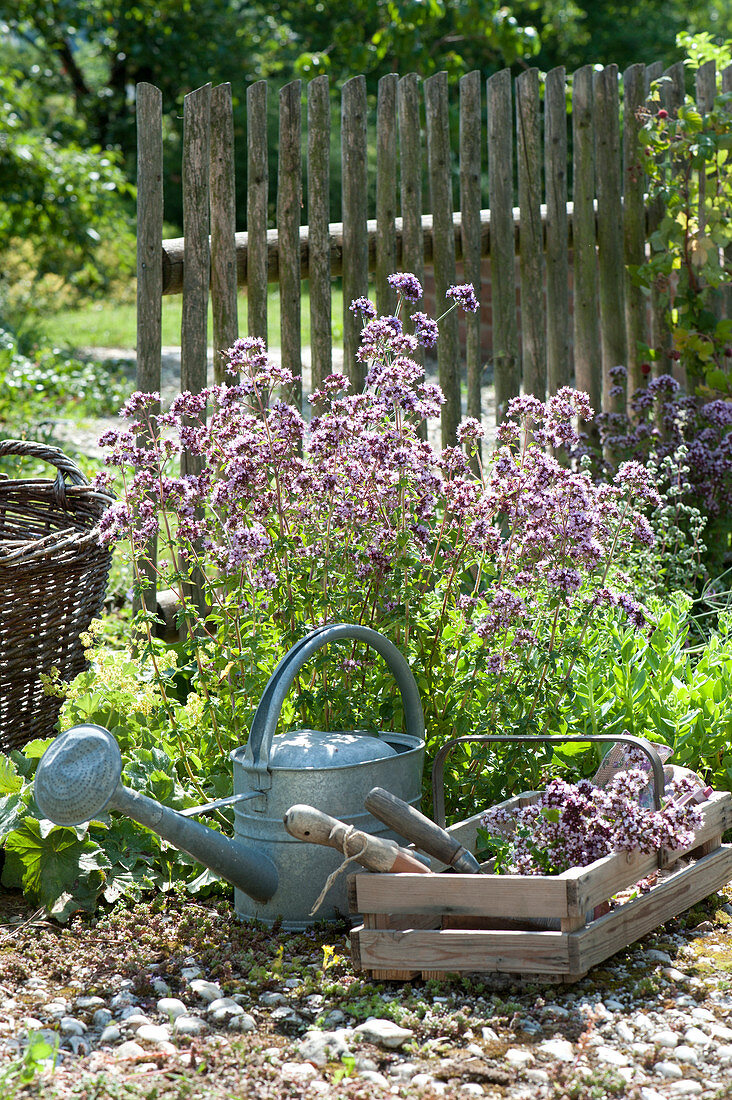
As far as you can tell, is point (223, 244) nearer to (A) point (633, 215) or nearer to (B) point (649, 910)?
(A) point (633, 215)

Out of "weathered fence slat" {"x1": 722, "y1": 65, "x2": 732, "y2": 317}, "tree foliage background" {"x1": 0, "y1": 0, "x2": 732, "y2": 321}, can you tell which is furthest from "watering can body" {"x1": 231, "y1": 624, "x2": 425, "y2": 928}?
"tree foliage background" {"x1": 0, "y1": 0, "x2": 732, "y2": 321}

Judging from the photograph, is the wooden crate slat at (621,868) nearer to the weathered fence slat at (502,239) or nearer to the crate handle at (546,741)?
the crate handle at (546,741)

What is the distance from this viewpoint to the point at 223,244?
12.1 ft

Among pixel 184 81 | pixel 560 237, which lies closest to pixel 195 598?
pixel 560 237

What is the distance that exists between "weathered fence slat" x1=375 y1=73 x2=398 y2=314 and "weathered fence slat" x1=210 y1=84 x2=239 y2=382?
643mm

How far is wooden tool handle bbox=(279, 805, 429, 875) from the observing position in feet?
6.85

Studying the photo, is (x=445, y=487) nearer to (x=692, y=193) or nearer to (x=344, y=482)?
(x=344, y=482)

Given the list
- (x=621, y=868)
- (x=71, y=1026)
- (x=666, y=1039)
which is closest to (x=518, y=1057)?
(x=666, y=1039)

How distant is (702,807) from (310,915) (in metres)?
0.88

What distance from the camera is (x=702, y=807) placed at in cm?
241

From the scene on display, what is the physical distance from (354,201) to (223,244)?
22.4 inches

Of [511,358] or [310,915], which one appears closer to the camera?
[310,915]

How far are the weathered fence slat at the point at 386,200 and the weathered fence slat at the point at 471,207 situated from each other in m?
0.37

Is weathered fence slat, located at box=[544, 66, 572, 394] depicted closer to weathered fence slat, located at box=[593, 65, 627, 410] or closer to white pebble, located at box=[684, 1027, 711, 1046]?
weathered fence slat, located at box=[593, 65, 627, 410]
